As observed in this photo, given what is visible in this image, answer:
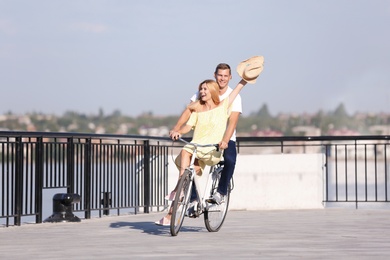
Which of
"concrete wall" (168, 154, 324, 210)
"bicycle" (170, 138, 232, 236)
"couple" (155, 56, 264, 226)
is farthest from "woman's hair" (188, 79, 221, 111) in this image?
"concrete wall" (168, 154, 324, 210)

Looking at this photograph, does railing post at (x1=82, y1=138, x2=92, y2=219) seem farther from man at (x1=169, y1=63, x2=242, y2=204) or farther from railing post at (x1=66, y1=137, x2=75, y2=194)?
man at (x1=169, y1=63, x2=242, y2=204)

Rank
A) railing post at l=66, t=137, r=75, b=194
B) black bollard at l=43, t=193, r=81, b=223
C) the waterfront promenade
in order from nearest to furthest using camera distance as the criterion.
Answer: the waterfront promenade → black bollard at l=43, t=193, r=81, b=223 → railing post at l=66, t=137, r=75, b=194

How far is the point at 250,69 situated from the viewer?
1016 cm

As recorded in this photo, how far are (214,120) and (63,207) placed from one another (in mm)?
3405

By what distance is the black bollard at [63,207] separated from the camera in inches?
485

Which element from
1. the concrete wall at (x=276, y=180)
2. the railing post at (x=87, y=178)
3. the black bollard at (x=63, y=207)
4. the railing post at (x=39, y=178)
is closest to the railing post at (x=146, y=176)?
the concrete wall at (x=276, y=180)

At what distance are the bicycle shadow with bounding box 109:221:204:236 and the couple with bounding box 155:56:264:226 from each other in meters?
0.52

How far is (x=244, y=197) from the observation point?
16281 millimetres

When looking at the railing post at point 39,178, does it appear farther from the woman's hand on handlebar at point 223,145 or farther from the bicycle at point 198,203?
the woman's hand on handlebar at point 223,145

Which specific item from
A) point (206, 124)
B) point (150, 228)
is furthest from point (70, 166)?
point (206, 124)

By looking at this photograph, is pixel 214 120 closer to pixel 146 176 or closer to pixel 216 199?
pixel 216 199

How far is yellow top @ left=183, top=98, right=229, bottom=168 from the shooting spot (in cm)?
967

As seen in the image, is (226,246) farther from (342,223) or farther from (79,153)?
(79,153)

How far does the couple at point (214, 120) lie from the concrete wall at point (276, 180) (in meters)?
6.19
